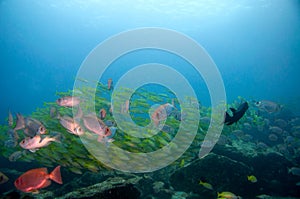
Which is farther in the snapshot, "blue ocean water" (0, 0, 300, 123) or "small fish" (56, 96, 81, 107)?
"blue ocean water" (0, 0, 300, 123)

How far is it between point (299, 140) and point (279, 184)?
3.22 meters

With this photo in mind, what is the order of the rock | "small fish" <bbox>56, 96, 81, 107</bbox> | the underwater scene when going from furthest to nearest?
the rock
"small fish" <bbox>56, 96, 81, 107</bbox>
the underwater scene

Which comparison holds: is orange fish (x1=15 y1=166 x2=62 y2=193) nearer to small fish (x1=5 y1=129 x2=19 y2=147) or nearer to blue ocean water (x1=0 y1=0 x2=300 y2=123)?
small fish (x1=5 y1=129 x2=19 y2=147)

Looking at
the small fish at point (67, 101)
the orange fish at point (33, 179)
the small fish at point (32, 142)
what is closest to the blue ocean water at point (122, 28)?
the small fish at point (67, 101)

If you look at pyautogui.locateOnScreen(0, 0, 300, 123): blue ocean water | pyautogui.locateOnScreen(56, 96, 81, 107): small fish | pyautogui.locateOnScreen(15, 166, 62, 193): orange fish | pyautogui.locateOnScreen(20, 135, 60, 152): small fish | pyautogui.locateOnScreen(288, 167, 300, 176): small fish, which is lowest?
pyautogui.locateOnScreen(15, 166, 62, 193): orange fish

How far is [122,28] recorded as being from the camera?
51.2m

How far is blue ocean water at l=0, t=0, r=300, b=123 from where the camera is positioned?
34.8 metres

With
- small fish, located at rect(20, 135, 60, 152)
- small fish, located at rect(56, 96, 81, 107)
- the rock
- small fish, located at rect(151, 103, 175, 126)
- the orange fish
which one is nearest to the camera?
the orange fish

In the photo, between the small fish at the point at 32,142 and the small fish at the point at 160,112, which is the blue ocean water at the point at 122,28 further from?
the small fish at the point at 160,112

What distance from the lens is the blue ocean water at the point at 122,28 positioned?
1371 inches

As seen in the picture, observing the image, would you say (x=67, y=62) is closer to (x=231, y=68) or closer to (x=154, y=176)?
(x=231, y=68)

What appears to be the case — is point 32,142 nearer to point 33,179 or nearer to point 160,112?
point 33,179

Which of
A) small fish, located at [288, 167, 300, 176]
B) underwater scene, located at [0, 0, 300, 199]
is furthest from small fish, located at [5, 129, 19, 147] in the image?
small fish, located at [288, 167, 300, 176]

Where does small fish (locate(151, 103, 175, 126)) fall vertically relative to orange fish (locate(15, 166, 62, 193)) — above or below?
above
